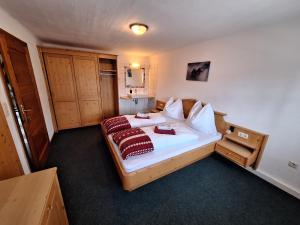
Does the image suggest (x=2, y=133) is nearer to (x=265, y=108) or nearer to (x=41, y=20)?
(x=41, y=20)

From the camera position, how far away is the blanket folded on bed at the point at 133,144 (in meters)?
1.74

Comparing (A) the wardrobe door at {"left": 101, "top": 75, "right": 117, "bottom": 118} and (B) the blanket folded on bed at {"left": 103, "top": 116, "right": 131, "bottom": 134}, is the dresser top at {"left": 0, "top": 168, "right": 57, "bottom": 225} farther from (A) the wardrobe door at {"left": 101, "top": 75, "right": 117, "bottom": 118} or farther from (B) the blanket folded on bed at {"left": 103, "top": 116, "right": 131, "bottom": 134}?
(A) the wardrobe door at {"left": 101, "top": 75, "right": 117, "bottom": 118}

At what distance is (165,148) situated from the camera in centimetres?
199

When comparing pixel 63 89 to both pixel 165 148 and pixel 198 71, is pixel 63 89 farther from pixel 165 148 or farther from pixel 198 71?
pixel 198 71

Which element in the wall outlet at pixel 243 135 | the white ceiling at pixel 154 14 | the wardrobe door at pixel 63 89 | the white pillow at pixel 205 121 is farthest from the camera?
the wardrobe door at pixel 63 89

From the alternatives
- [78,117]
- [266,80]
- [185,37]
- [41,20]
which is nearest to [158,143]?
[266,80]

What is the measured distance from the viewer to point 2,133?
127 centimetres

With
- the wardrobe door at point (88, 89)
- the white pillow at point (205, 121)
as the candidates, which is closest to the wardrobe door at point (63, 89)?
the wardrobe door at point (88, 89)

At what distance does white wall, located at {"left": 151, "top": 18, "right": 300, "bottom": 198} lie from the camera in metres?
1.72

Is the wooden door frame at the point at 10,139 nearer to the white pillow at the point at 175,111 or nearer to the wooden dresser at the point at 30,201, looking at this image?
the wooden dresser at the point at 30,201

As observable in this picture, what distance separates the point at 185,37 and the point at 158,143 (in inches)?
84.6

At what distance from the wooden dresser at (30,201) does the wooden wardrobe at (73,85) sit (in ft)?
9.23

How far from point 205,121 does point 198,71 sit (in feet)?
4.01

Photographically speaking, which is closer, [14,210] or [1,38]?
[14,210]
